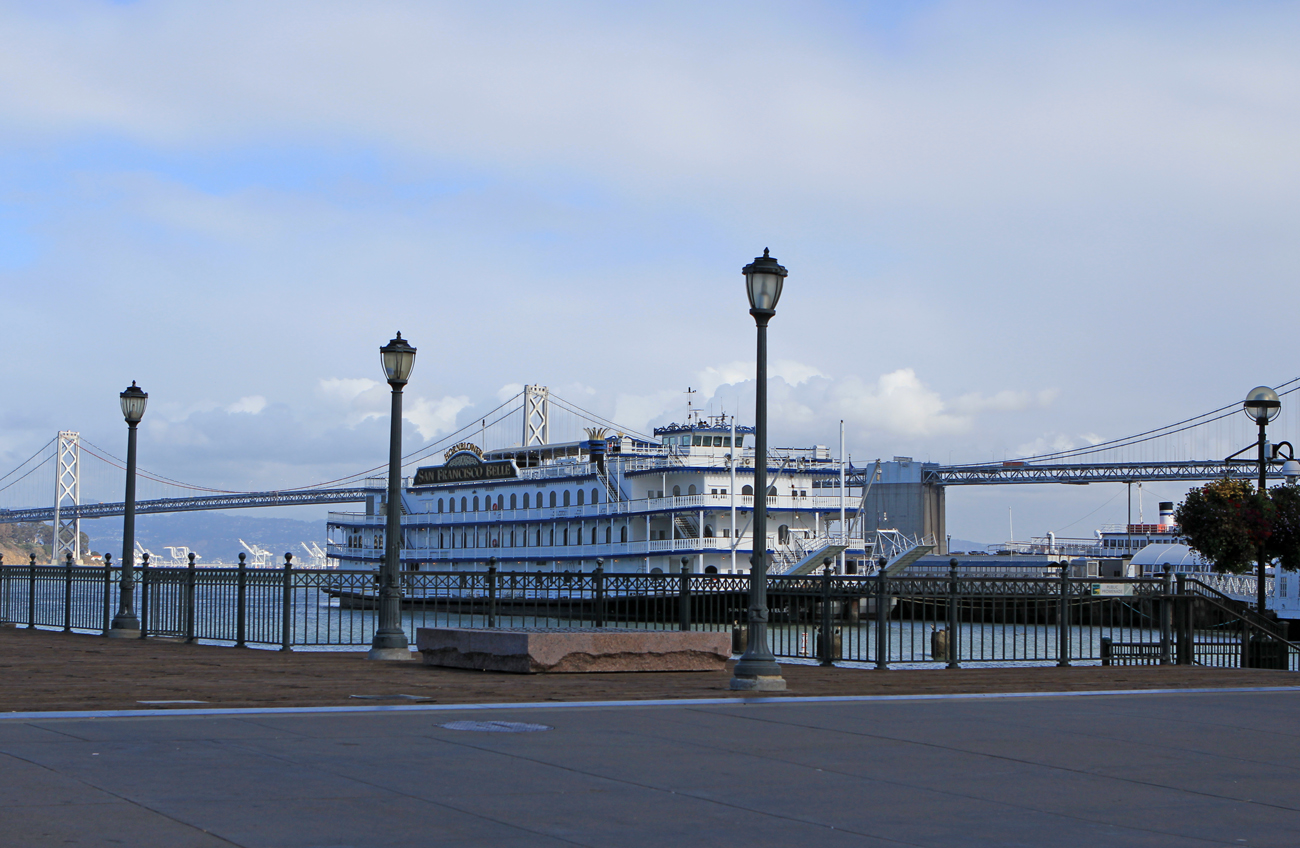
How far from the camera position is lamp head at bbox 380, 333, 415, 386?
17.7 m

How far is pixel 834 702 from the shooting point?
1158 cm

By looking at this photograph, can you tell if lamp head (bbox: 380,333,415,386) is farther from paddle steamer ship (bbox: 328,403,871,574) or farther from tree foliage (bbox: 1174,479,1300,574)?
paddle steamer ship (bbox: 328,403,871,574)

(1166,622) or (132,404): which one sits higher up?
(132,404)

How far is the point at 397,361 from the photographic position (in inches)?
699

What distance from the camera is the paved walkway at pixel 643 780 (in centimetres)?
577

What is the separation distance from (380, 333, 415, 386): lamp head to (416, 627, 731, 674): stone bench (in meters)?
4.00

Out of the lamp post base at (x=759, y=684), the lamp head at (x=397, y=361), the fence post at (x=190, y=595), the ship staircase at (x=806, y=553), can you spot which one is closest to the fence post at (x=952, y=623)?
the lamp post base at (x=759, y=684)

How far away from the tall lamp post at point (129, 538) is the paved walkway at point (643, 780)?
1382 cm

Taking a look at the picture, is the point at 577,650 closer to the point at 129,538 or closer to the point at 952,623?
the point at 952,623

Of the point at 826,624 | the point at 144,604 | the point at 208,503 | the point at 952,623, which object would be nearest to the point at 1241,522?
the point at 952,623

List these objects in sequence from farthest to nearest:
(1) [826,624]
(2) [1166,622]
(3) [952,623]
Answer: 1. (2) [1166,622]
2. (1) [826,624]
3. (3) [952,623]

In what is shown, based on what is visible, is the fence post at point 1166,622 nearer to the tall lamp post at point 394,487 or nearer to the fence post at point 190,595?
the tall lamp post at point 394,487

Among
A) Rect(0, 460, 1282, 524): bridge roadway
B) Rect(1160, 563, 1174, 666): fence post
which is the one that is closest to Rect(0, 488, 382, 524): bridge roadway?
Rect(0, 460, 1282, 524): bridge roadway

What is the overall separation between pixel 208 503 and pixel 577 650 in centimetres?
9730
